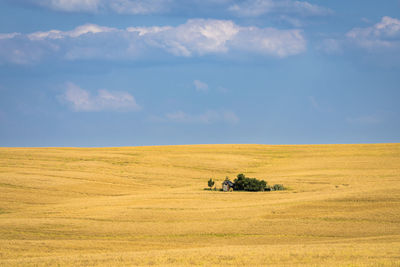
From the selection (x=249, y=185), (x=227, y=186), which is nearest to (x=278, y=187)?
(x=249, y=185)

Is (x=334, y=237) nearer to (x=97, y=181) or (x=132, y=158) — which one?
(x=97, y=181)

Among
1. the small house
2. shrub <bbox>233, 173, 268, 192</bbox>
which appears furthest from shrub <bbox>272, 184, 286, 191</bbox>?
the small house

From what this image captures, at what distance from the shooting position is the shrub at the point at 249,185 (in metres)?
40.8

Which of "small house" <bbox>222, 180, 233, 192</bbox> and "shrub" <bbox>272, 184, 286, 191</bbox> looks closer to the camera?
"shrub" <bbox>272, 184, 286, 191</bbox>

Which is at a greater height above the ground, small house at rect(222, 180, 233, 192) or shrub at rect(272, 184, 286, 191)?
shrub at rect(272, 184, 286, 191)

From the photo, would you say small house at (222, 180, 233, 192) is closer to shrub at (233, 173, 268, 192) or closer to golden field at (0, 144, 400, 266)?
shrub at (233, 173, 268, 192)

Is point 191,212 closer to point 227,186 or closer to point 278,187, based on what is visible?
point 227,186

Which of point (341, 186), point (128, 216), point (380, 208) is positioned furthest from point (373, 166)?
point (128, 216)

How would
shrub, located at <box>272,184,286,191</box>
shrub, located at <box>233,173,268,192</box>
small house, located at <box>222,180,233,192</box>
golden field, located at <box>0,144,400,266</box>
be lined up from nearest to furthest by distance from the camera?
golden field, located at <box>0,144,400,266</box> < shrub, located at <box>272,184,286,191</box> < shrub, located at <box>233,173,268,192</box> < small house, located at <box>222,180,233,192</box>

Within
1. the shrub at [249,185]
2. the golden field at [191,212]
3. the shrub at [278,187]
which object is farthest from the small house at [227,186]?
the shrub at [278,187]

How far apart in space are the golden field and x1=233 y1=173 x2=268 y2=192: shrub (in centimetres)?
192

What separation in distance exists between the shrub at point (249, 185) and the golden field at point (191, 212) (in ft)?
6.29

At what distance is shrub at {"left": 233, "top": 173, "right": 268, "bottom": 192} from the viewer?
40.8 m

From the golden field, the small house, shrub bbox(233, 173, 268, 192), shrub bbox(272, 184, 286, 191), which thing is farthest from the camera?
the small house
